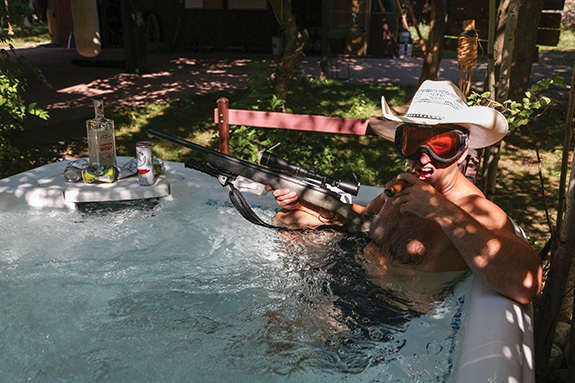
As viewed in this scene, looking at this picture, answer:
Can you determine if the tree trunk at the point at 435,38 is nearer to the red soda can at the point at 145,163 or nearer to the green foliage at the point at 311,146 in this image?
the green foliage at the point at 311,146

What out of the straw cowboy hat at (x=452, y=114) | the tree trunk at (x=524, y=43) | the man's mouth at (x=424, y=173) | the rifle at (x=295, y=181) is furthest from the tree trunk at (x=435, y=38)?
the man's mouth at (x=424, y=173)

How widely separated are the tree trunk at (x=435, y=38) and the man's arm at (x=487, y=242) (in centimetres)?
469

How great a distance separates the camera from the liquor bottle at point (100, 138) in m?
3.84

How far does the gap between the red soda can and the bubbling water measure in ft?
0.60

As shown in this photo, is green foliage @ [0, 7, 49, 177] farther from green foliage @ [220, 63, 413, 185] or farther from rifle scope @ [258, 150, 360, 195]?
rifle scope @ [258, 150, 360, 195]

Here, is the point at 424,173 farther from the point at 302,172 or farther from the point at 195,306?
the point at 195,306

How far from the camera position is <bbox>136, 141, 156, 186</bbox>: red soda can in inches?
151

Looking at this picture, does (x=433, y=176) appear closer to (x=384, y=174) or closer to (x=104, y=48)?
(x=384, y=174)

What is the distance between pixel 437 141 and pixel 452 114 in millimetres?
168

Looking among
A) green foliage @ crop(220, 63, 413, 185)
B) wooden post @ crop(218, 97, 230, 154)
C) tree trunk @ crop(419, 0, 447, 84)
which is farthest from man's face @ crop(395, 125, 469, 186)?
tree trunk @ crop(419, 0, 447, 84)

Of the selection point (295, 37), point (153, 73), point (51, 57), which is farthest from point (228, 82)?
point (51, 57)

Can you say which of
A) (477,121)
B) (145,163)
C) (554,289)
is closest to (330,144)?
(145,163)

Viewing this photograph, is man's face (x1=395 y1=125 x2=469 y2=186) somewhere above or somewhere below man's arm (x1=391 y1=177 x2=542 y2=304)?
above

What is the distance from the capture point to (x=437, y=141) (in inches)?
106
